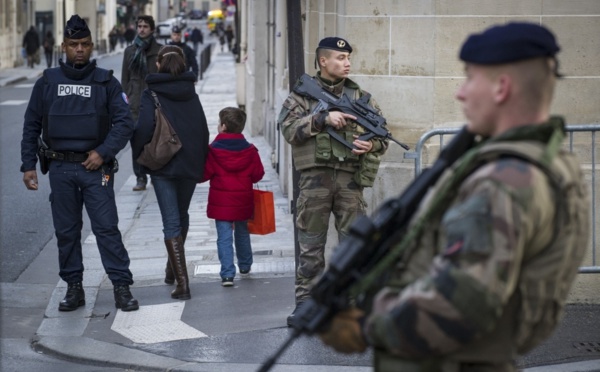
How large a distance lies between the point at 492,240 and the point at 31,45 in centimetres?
4669

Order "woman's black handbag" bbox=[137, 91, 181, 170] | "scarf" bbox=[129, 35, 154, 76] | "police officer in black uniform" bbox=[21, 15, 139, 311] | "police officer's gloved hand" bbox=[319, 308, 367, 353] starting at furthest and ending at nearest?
"scarf" bbox=[129, 35, 154, 76] < "woman's black handbag" bbox=[137, 91, 181, 170] < "police officer in black uniform" bbox=[21, 15, 139, 311] < "police officer's gloved hand" bbox=[319, 308, 367, 353]

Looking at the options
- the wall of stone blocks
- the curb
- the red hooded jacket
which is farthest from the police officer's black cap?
the curb

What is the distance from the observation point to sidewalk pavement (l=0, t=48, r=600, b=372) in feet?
21.1

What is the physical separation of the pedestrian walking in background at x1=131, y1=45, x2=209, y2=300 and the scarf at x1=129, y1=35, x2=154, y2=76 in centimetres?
431

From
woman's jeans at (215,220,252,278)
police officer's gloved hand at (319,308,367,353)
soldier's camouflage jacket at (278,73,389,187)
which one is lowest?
woman's jeans at (215,220,252,278)

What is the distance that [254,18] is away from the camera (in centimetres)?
1948

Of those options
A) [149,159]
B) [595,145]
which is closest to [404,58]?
[595,145]

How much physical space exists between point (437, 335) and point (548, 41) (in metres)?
0.80

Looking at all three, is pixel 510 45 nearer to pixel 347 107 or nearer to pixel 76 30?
pixel 347 107

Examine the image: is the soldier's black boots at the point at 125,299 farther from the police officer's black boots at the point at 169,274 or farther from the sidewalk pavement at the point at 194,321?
the police officer's black boots at the point at 169,274

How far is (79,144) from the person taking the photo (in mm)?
7500

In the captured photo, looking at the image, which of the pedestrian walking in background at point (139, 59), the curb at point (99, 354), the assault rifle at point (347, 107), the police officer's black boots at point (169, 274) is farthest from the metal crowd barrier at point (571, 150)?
the pedestrian walking in background at point (139, 59)

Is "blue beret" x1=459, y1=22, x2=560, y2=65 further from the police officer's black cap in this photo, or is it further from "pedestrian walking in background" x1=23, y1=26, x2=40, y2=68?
"pedestrian walking in background" x1=23, y1=26, x2=40, y2=68

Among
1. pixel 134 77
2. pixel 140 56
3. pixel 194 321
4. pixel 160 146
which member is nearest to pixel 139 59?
pixel 140 56
